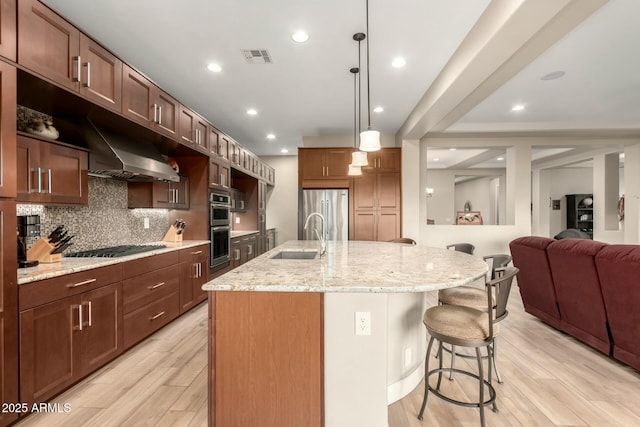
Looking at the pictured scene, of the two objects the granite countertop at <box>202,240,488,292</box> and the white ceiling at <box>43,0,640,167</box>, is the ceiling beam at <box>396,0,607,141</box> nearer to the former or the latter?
the white ceiling at <box>43,0,640,167</box>

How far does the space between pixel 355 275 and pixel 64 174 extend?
226 cm

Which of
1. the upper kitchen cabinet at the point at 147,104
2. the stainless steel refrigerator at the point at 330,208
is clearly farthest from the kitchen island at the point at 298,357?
the stainless steel refrigerator at the point at 330,208

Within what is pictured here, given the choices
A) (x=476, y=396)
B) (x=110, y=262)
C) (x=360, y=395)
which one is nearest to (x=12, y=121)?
(x=110, y=262)

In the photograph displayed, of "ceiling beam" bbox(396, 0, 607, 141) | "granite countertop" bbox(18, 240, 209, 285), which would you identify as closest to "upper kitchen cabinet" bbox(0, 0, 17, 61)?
"granite countertop" bbox(18, 240, 209, 285)

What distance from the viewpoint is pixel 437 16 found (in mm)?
2361

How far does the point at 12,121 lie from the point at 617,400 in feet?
13.4

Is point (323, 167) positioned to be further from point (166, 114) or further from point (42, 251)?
point (42, 251)

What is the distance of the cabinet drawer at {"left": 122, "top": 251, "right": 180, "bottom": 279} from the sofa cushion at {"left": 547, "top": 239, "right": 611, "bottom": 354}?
3819 millimetres

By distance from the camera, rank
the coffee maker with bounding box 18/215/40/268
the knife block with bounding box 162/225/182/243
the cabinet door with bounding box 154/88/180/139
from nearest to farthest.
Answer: the coffee maker with bounding box 18/215/40/268 → the cabinet door with bounding box 154/88/180/139 → the knife block with bounding box 162/225/182/243

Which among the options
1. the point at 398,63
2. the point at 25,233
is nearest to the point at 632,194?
the point at 398,63

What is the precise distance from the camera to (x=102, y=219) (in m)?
3.04

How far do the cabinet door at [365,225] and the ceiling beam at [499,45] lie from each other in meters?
2.18

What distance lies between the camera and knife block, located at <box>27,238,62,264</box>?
217 centimetres

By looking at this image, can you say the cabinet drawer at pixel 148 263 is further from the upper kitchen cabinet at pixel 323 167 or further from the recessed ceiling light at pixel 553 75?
the recessed ceiling light at pixel 553 75
